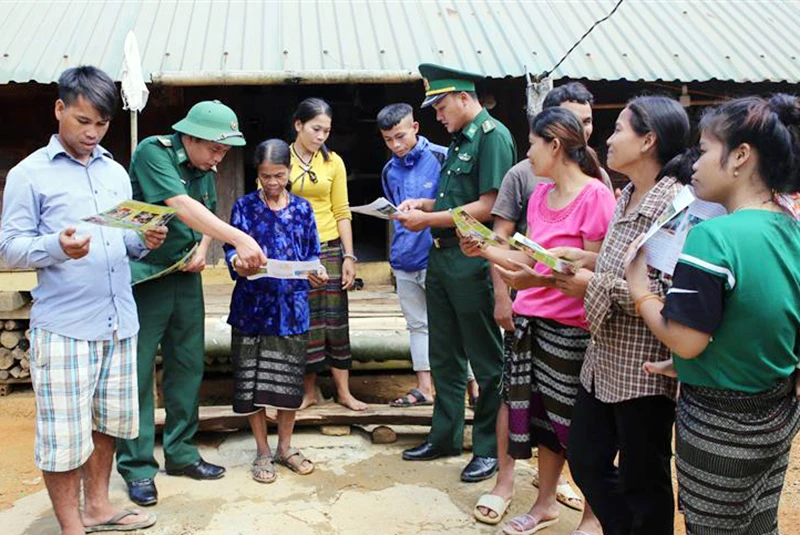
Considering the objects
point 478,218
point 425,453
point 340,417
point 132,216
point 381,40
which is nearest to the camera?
point 132,216

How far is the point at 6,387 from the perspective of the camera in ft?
19.9

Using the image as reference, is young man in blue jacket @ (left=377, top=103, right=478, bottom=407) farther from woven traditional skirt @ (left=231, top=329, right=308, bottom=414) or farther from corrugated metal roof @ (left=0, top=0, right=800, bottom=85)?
corrugated metal roof @ (left=0, top=0, right=800, bottom=85)

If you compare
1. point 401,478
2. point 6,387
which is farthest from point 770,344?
point 6,387

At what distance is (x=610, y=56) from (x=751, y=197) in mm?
5445

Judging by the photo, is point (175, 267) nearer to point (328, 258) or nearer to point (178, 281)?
point (178, 281)

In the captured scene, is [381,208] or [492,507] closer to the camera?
[492,507]

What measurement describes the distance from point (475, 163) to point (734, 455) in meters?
2.05

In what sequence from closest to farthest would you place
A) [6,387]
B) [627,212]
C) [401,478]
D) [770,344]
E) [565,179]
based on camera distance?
[770,344], [627,212], [565,179], [401,478], [6,387]

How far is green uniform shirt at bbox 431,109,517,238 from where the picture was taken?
3.58 metres

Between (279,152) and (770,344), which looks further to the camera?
(279,152)

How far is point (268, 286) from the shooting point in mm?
3711

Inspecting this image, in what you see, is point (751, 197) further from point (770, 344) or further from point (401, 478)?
point (401, 478)

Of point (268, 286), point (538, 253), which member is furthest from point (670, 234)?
point (268, 286)

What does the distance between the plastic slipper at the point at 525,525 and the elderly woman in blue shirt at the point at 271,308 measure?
1289 millimetres
